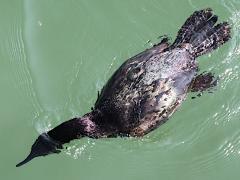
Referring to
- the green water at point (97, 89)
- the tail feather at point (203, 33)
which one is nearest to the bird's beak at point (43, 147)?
the green water at point (97, 89)

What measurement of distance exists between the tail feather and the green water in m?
0.40

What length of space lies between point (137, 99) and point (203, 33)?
1321mm

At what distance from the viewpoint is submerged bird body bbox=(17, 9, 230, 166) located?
5.38 m

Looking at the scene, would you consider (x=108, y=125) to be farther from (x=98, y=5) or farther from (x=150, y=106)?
(x=98, y=5)

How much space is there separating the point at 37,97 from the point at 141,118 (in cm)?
156

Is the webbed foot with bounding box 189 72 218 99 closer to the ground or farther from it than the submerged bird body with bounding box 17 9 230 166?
closer to the ground

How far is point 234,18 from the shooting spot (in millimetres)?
6852

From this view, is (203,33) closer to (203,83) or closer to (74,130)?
(203,83)

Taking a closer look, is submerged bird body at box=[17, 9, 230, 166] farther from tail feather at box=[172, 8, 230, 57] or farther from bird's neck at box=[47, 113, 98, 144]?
tail feather at box=[172, 8, 230, 57]

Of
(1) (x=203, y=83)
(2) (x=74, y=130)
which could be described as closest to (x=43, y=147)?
(2) (x=74, y=130)

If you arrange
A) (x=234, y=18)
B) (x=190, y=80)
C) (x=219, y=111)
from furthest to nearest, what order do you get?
(x=234, y=18)
(x=219, y=111)
(x=190, y=80)

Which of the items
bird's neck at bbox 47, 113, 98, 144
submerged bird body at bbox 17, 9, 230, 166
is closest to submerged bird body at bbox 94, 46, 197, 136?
submerged bird body at bbox 17, 9, 230, 166

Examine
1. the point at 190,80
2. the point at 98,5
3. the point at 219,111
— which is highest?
the point at 98,5

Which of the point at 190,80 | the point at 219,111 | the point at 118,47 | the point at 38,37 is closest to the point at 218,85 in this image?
the point at 219,111
